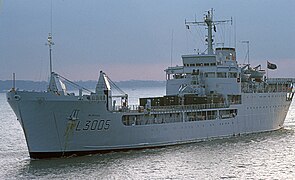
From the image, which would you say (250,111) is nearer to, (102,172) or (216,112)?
(216,112)

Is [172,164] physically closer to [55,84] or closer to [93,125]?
[93,125]

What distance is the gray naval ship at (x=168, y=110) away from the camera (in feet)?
97.9

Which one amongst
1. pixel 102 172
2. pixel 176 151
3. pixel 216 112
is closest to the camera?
pixel 102 172

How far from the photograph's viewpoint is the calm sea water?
86.9 feet

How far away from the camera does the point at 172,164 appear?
2944cm

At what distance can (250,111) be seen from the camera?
4303cm

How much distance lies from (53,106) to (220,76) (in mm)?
18324

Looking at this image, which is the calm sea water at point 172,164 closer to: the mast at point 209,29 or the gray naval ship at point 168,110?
the gray naval ship at point 168,110

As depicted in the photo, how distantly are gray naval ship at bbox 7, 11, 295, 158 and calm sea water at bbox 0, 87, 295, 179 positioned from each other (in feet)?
2.93

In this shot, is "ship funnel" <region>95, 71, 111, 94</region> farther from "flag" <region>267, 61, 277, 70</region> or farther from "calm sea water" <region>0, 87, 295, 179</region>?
"flag" <region>267, 61, 277, 70</region>

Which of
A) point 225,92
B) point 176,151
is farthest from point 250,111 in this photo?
point 176,151

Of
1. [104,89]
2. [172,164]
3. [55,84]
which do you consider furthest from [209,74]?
[55,84]

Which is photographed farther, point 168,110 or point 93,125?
point 168,110

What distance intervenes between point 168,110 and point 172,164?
7.08 meters
